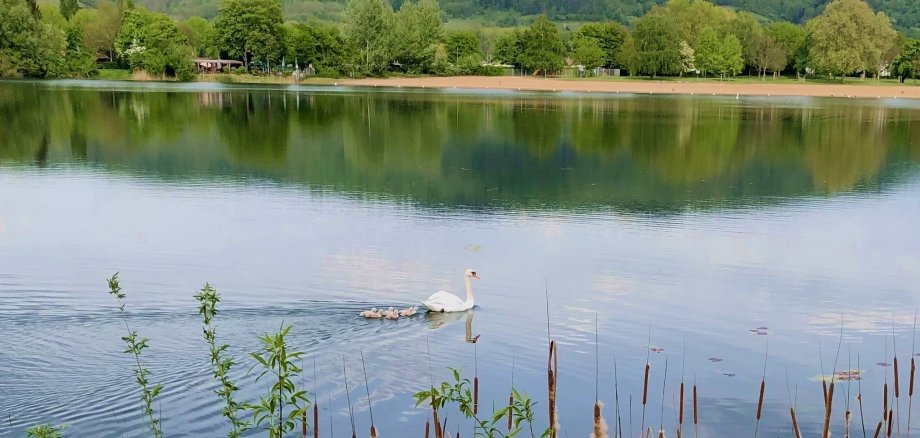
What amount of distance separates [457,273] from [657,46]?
132881 mm

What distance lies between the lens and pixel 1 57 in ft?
370

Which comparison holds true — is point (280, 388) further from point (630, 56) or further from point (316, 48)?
point (630, 56)

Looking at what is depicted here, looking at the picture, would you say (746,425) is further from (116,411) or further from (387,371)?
(116,411)

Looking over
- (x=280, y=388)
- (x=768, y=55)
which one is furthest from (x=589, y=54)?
(x=280, y=388)

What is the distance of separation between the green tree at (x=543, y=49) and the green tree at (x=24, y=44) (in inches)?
2745

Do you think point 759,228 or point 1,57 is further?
point 1,57

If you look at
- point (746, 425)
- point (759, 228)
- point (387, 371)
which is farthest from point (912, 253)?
point (387, 371)

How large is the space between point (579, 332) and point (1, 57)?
113822mm

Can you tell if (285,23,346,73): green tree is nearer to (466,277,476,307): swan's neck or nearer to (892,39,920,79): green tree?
(892,39,920,79): green tree

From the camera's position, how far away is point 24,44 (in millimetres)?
113438

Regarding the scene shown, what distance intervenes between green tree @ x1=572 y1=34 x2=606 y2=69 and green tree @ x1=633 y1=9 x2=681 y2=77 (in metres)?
18.5

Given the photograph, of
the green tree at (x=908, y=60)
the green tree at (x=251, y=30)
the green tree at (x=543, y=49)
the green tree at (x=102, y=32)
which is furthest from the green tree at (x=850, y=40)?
the green tree at (x=102, y=32)

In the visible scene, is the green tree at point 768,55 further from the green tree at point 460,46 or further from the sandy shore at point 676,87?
the green tree at point 460,46

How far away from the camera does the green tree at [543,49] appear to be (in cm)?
15588
